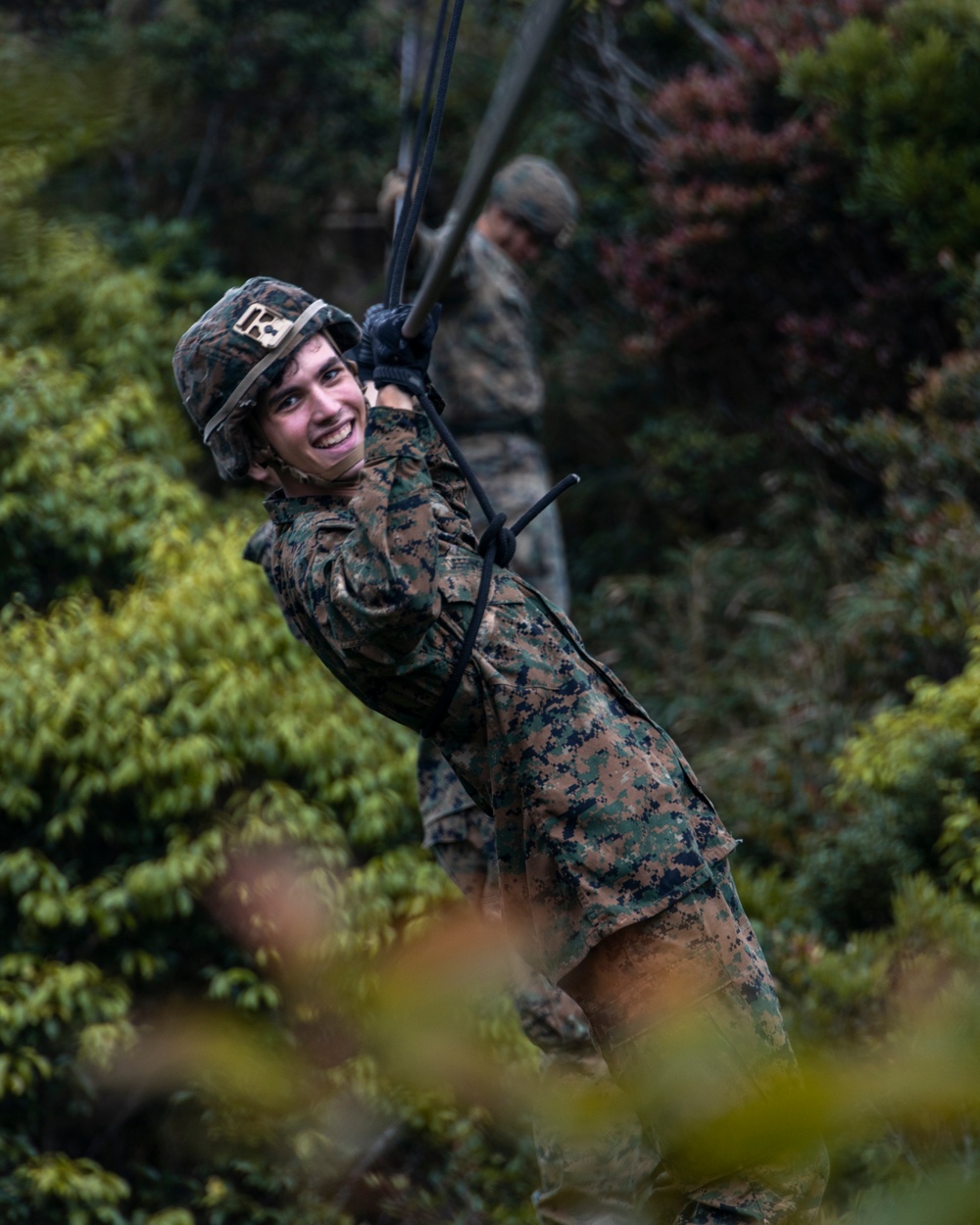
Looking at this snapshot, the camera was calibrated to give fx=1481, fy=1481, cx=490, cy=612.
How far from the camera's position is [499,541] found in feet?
8.18

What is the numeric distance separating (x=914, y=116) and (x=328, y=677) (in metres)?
3.90

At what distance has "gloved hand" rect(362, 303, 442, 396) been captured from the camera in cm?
225

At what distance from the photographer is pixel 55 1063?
466cm

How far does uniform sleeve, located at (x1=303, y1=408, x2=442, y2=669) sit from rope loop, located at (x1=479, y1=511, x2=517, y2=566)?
0.76 feet

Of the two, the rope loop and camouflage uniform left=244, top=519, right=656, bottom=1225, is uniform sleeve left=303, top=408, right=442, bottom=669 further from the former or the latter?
camouflage uniform left=244, top=519, right=656, bottom=1225

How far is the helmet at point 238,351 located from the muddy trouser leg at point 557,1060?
0.97 m

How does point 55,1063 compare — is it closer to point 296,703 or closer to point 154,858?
point 154,858

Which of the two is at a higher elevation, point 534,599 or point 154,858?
point 534,599

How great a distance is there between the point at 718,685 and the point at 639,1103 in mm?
6065

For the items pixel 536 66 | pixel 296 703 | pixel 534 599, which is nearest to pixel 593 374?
pixel 296 703

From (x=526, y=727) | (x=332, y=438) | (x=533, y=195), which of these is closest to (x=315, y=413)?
(x=332, y=438)

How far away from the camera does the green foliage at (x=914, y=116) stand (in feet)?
22.2

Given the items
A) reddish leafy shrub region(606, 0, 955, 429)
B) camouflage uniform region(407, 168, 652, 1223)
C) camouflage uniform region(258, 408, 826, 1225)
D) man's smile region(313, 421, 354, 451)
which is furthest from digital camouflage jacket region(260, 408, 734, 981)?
reddish leafy shrub region(606, 0, 955, 429)

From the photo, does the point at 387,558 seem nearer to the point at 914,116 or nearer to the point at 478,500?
the point at 478,500
